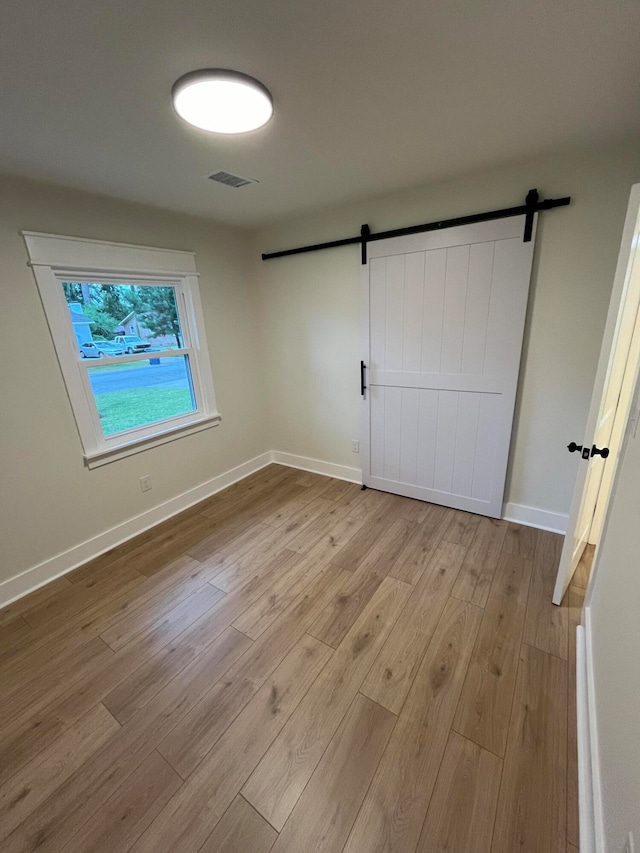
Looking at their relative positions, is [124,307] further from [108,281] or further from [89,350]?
[89,350]

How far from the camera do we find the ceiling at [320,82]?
935 millimetres

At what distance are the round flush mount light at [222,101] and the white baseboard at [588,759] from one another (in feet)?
8.17

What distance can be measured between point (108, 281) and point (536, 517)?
135 inches

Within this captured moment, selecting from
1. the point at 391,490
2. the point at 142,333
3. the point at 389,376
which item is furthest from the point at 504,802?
the point at 142,333

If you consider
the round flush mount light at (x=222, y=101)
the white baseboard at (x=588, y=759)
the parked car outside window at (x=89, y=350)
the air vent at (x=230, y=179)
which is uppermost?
the air vent at (x=230, y=179)

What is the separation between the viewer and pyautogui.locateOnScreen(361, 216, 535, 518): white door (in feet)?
7.14

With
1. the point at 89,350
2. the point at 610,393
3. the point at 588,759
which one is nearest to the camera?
the point at 588,759

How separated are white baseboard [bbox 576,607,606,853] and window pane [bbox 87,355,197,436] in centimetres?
294

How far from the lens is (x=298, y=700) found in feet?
4.67

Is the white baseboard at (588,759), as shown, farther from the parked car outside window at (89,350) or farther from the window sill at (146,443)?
the parked car outside window at (89,350)

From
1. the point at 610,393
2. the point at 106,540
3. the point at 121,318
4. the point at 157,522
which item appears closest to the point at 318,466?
the point at 157,522

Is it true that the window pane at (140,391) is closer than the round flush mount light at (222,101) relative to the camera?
No

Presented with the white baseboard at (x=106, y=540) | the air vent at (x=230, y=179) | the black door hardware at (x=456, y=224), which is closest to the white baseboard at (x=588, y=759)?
the black door hardware at (x=456, y=224)

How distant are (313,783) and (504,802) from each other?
0.62 meters
